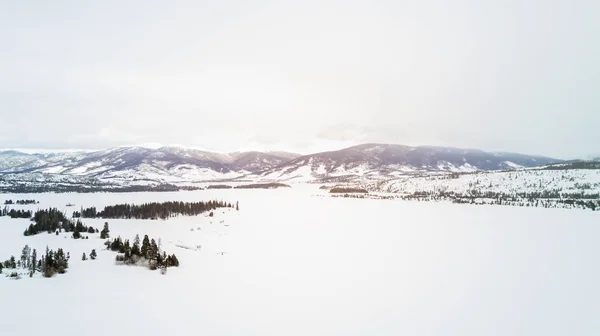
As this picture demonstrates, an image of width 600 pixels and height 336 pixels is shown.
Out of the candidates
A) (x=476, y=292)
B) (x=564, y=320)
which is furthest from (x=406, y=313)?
(x=564, y=320)

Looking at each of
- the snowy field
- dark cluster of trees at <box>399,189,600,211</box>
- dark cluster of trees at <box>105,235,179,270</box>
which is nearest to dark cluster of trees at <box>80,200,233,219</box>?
the snowy field

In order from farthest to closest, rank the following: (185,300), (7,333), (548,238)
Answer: (548,238), (185,300), (7,333)

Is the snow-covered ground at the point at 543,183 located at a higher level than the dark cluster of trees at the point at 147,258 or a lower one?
higher

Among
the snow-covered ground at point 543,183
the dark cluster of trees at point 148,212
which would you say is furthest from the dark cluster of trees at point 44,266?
the snow-covered ground at point 543,183

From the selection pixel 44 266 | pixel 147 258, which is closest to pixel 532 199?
pixel 147 258

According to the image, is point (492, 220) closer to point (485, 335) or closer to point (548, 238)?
point (548, 238)

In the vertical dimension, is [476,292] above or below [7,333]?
below

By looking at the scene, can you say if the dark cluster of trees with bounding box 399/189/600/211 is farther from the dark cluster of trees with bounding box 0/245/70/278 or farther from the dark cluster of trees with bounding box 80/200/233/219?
the dark cluster of trees with bounding box 0/245/70/278

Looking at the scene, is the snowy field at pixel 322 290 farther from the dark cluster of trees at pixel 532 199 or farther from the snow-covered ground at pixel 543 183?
the snow-covered ground at pixel 543 183

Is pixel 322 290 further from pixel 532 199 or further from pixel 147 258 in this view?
pixel 532 199
